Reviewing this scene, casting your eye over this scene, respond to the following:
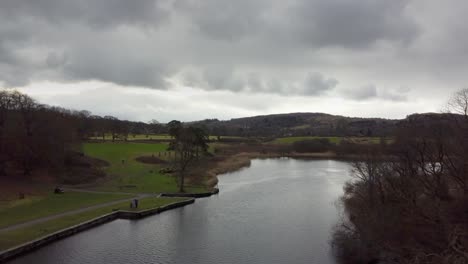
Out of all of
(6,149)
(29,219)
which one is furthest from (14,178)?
(29,219)

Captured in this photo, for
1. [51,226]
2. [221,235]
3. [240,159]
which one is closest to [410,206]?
[221,235]

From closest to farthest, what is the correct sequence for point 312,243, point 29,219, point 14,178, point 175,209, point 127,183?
point 312,243, point 29,219, point 175,209, point 14,178, point 127,183

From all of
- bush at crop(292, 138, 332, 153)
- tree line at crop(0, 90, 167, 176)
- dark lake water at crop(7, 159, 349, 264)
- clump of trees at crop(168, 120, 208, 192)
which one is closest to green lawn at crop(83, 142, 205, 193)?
clump of trees at crop(168, 120, 208, 192)

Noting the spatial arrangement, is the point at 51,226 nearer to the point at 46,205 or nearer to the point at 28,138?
the point at 46,205

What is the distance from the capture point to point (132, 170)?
70.4 meters

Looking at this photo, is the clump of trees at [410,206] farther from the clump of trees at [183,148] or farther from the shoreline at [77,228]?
the clump of trees at [183,148]

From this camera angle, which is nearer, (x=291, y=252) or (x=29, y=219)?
(x=291, y=252)

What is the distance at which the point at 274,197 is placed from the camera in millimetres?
51719

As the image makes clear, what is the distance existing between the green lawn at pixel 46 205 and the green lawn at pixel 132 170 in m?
5.96

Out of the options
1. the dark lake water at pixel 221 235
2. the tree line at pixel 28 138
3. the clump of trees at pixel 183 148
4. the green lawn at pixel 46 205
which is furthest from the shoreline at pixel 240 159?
the tree line at pixel 28 138

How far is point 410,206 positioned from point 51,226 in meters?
28.6

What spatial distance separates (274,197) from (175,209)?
1388 cm

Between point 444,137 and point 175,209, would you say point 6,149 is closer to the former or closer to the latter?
point 175,209

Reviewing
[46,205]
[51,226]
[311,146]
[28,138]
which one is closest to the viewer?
[51,226]
